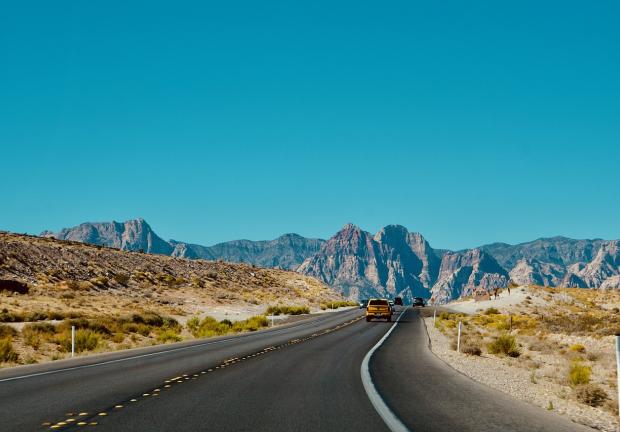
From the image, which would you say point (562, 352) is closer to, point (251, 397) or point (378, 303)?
point (251, 397)

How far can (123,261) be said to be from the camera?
285 ft

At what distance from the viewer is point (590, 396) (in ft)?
39.3

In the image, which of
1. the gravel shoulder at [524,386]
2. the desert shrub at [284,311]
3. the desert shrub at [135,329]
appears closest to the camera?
the gravel shoulder at [524,386]

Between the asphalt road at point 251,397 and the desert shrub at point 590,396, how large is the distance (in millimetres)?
1551

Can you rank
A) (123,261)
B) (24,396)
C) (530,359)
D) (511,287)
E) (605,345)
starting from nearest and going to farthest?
(24,396) → (530,359) → (605,345) → (123,261) → (511,287)

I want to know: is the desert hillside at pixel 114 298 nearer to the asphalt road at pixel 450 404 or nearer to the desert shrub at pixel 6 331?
the desert shrub at pixel 6 331

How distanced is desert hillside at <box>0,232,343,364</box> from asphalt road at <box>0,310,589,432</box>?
28.7ft

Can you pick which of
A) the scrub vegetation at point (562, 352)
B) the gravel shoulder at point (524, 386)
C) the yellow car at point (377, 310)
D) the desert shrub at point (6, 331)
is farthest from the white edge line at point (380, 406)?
the yellow car at point (377, 310)

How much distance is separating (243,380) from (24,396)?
14.9 feet

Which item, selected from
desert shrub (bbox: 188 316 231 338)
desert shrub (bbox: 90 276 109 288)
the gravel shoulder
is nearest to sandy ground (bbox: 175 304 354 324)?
desert shrub (bbox: 90 276 109 288)

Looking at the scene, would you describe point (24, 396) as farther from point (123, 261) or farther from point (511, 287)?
point (511, 287)

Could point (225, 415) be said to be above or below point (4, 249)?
below

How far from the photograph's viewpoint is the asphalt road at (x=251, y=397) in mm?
8773

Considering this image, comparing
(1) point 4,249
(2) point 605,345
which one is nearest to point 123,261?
(1) point 4,249
